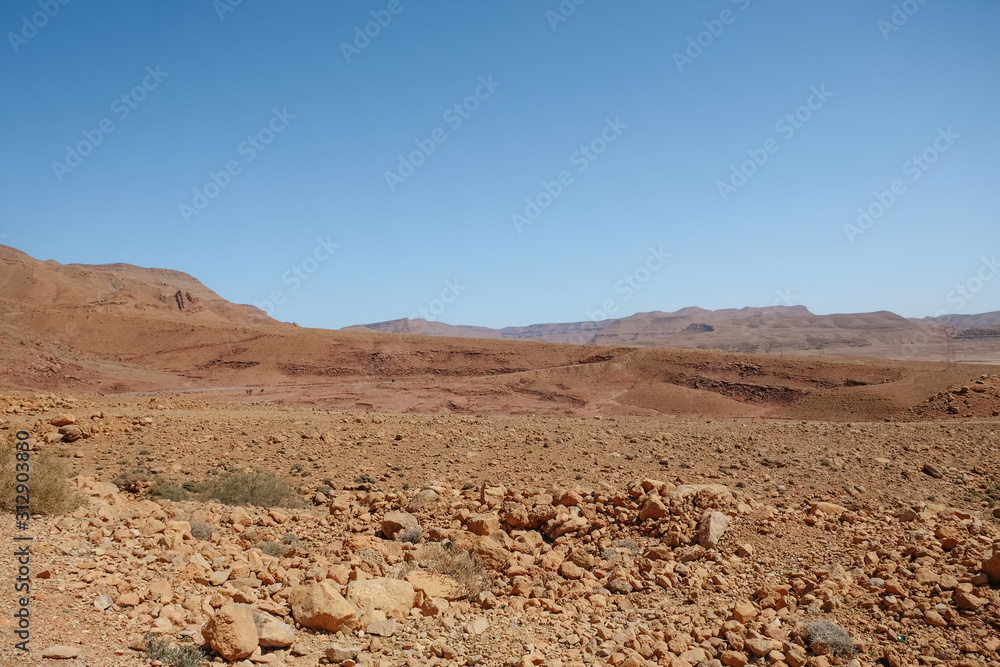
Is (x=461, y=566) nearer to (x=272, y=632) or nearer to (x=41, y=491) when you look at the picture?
(x=272, y=632)

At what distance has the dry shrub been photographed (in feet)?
21.5

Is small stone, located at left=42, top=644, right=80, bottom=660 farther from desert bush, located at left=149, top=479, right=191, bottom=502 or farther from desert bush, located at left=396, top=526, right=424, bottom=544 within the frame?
desert bush, located at left=149, top=479, right=191, bottom=502

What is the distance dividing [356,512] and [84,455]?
17.7 ft

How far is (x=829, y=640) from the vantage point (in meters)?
4.98

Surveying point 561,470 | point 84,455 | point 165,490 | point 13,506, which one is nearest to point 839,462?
point 561,470

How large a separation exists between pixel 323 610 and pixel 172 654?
119 cm

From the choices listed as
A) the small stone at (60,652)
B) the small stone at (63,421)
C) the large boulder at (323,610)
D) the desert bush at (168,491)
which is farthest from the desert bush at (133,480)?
the small stone at (60,652)

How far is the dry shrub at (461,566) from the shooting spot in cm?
654

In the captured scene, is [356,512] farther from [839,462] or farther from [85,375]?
[85,375]

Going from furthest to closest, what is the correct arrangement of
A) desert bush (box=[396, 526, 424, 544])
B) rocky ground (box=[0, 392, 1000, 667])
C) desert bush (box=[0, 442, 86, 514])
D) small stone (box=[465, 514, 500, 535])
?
small stone (box=[465, 514, 500, 535]) → desert bush (box=[396, 526, 424, 544]) → desert bush (box=[0, 442, 86, 514]) → rocky ground (box=[0, 392, 1000, 667])

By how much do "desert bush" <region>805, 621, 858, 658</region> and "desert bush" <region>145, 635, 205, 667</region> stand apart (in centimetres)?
472

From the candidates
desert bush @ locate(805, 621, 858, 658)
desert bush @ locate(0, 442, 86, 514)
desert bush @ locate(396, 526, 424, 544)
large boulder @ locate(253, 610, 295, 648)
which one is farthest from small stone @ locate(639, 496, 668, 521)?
desert bush @ locate(0, 442, 86, 514)

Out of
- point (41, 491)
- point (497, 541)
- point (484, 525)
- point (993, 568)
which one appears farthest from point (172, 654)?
point (993, 568)

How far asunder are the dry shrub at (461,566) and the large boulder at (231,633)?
236 cm
